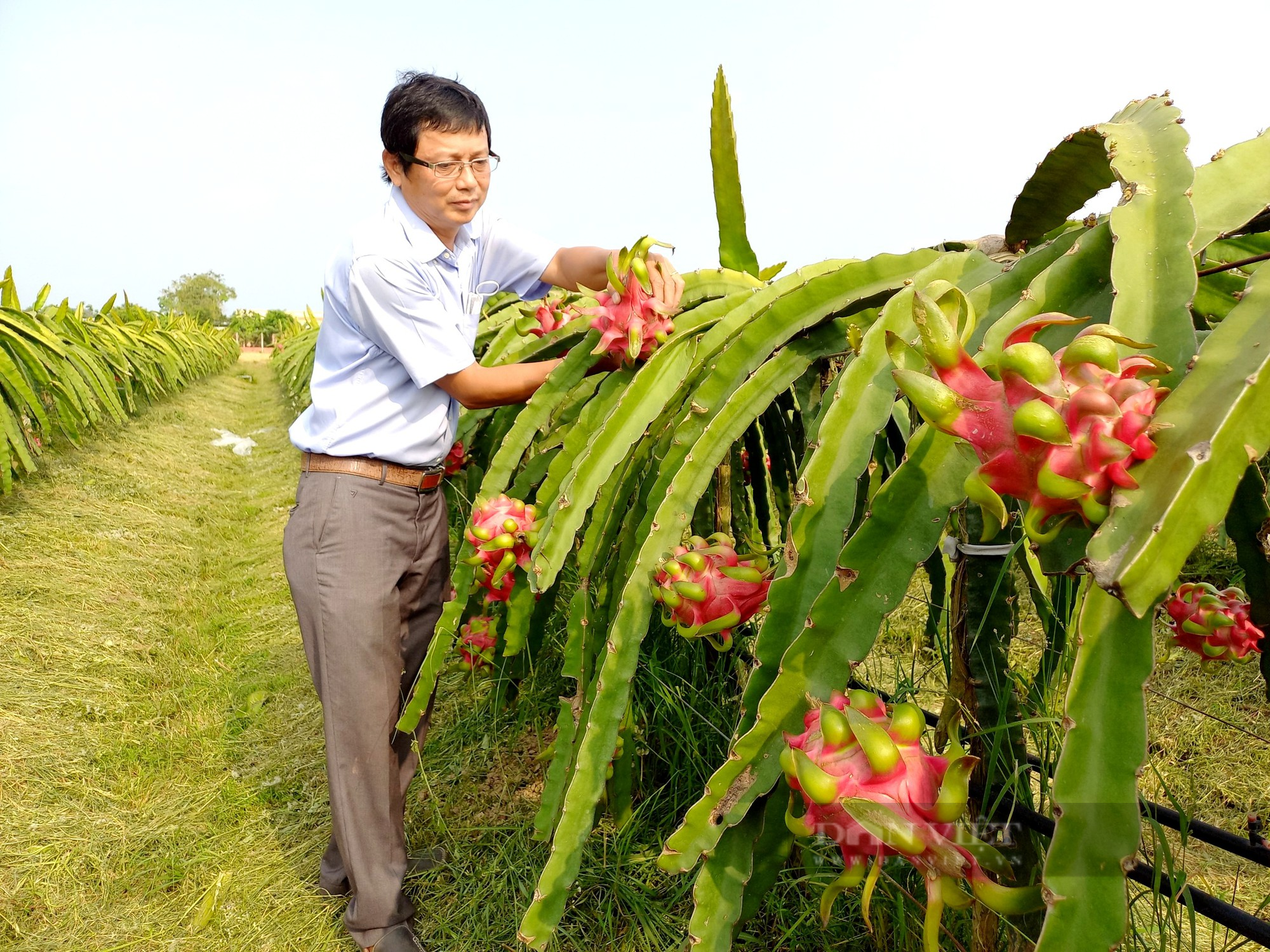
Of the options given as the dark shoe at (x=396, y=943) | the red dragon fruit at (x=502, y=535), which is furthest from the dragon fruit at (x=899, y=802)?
the dark shoe at (x=396, y=943)

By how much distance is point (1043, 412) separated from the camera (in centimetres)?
51

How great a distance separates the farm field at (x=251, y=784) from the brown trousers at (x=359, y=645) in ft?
0.72

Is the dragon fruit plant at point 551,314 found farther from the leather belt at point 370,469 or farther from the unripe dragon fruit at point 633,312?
the leather belt at point 370,469

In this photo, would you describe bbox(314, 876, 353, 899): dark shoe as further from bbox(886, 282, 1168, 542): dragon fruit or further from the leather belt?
bbox(886, 282, 1168, 542): dragon fruit

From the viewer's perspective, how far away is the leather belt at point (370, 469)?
1.71m

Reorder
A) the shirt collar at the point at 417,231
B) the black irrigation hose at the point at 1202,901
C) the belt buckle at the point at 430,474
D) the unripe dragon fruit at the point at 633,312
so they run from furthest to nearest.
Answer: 1. the belt buckle at the point at 430,474
2. the shirt collar at the point at 417,231
3. the unripe dragon fruit at the point at 633,312
4. the black irrigation hose at the point at 1202,901

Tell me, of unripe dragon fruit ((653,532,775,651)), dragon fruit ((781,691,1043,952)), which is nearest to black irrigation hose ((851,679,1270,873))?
unripe dragon fruit ((653,532,775,651))

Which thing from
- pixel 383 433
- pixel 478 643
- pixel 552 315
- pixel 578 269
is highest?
pixel 578 269

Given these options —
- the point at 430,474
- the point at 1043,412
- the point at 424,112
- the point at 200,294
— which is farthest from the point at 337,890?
the point at 200,294

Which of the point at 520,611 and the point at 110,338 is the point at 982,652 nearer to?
the point at 520,611

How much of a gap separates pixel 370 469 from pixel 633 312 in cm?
72

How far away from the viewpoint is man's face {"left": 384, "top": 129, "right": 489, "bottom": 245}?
63.5 inches

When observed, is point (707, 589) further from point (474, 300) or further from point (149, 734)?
point (149, 734)

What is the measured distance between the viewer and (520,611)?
59.4 inches
